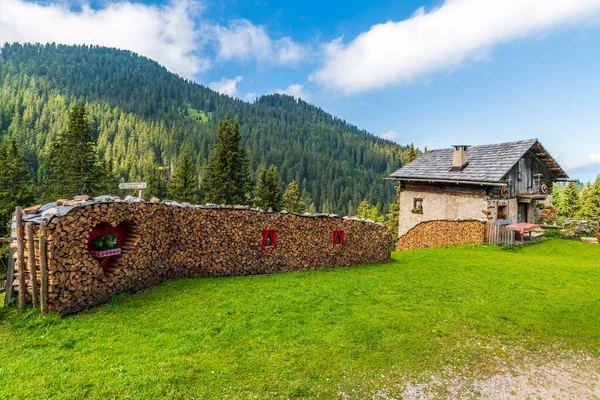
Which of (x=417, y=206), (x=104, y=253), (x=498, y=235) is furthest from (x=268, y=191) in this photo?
(x=104, y=253)

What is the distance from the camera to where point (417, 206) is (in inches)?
1037

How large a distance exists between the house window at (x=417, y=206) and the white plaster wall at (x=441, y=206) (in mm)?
279

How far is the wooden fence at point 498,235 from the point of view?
1916 centimetres

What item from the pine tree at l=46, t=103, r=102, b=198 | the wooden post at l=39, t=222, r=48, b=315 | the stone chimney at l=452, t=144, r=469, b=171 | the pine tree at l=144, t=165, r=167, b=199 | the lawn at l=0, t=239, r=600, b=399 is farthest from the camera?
the pine tree at l=144, t=165, r=167, b=199

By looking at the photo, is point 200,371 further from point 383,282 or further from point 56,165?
point 56,165

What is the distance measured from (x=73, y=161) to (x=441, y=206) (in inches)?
1350

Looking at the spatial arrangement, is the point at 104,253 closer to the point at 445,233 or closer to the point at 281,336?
the point at 281,336

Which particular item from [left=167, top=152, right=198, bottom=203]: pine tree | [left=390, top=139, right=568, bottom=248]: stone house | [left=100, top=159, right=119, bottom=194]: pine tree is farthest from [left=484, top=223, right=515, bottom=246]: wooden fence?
[left=100, top=159, right=119, bottom=194]: pine tree

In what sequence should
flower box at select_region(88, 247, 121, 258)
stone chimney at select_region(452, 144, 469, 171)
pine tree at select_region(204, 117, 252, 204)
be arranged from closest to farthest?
1. flower box at select_region(88, 247, 121, 258)
2. stone chimney at select_region(452, 144, 469, 171)
3. pine tree at select_region(204, 117, 252, 204)

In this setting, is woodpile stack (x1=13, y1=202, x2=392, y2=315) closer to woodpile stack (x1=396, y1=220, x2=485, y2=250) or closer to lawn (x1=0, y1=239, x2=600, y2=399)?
lawn (x1=0, y1=239, x2=600, y2=399)

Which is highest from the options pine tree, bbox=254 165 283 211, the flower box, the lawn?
pine tree, bbox=254 165 283 211

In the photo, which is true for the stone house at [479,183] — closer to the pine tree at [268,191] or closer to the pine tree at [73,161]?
the pine tree at [268,191]

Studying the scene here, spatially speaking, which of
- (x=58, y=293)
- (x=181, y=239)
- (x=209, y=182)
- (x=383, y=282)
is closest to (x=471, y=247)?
(x=383, y=282)

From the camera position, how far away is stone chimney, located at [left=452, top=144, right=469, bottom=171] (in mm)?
24011
